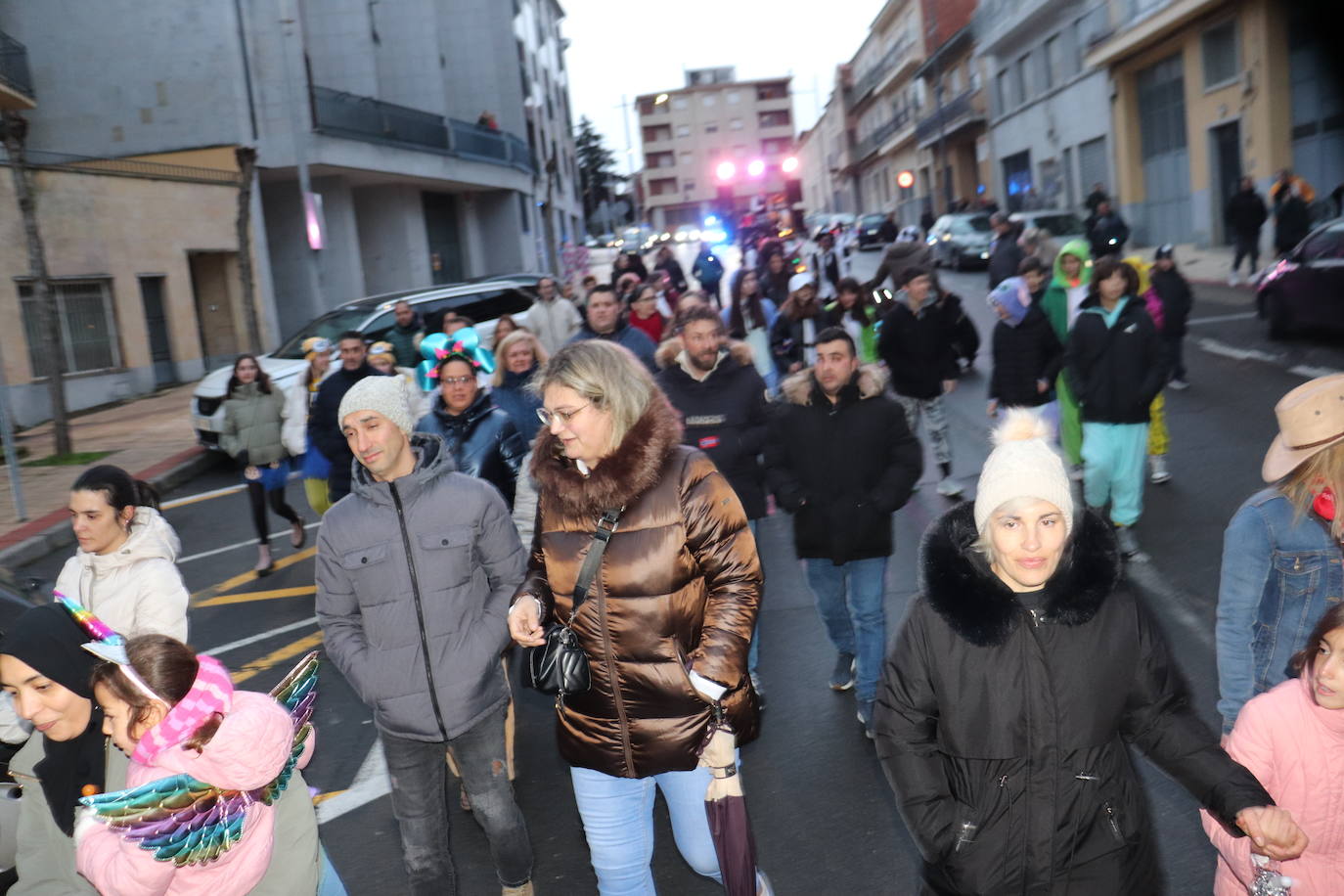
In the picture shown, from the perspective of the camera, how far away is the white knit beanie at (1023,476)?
102 inches

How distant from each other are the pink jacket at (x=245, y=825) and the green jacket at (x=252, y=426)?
678 centimetres

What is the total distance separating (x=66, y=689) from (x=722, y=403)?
3676 mm

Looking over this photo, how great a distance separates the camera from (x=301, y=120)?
24.7 metres

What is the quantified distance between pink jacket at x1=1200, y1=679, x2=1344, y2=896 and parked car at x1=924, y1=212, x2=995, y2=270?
2769cm

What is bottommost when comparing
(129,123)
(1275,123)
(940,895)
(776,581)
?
(776,581)

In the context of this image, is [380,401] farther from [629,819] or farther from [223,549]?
[223,549]

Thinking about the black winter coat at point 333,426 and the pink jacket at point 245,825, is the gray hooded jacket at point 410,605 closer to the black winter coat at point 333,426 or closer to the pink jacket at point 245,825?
the pink jacket at point 245,825

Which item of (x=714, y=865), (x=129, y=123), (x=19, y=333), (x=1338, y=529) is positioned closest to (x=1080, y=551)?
(x=1338, y=529)

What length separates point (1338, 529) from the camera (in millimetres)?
3115

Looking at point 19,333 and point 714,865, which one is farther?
point 19,333

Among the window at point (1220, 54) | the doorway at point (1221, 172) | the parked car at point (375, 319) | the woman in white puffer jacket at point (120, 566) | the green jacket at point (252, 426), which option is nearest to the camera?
the woman in white puffer jacket at point (120, 566)

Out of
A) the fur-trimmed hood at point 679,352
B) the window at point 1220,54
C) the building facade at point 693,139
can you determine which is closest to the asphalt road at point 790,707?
the fur-trimmed hood at point 679,352

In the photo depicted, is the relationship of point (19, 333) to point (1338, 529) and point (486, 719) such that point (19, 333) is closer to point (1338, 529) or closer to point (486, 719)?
point (486, 719)

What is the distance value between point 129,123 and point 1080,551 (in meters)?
27.0
